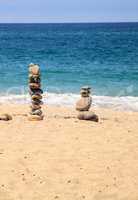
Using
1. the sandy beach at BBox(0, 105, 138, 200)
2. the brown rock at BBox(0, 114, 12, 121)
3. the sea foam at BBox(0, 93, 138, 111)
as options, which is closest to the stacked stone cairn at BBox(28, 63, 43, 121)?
the sandy beach at BBox(0, 105, 138, 200)

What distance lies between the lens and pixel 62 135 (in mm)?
13828

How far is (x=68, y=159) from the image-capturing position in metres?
11.6

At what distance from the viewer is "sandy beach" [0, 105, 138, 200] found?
9.75 m

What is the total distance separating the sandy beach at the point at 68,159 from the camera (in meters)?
9.75

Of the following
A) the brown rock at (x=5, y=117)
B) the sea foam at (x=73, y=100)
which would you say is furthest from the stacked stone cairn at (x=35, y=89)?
the sea foam at (x=73, y=100)

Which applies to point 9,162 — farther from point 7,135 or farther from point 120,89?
point 120,89

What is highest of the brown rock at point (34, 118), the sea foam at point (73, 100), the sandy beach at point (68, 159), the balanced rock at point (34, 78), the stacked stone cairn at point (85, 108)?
the balanced rock at point (34, 78)

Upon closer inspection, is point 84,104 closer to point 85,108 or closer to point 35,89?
point 85,108

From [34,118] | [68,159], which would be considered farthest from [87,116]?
[68,159]

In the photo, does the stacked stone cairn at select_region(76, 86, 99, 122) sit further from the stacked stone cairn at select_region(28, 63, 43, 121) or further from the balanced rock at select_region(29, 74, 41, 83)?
the balanced rock at select_region(29, 74, 41, 83)

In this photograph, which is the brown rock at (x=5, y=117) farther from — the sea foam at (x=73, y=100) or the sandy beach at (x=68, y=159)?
the sea foam at (x=73, y=100)

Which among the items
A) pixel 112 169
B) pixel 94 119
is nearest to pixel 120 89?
pixel 94 119

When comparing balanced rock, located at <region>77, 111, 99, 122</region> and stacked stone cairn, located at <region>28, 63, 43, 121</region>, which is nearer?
stacked stone cairn, located at <region>28, 63, 43, 121</region>

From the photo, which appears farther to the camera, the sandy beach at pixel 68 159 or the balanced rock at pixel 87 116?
the balanced rock at pixel 87 116
